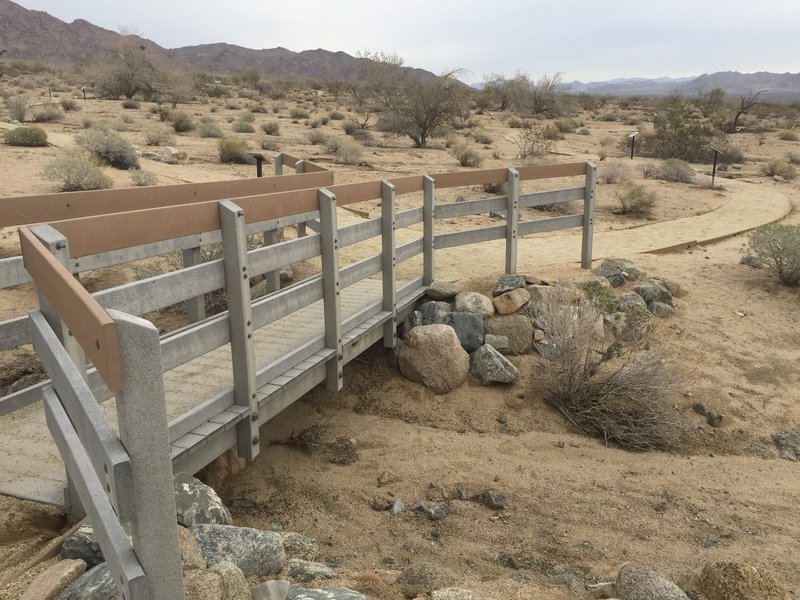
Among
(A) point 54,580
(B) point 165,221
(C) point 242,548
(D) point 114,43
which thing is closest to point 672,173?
(B) point 165,221

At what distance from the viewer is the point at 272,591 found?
265 centimetres

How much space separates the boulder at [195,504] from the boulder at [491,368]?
352 cm

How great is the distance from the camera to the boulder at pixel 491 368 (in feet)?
22.1

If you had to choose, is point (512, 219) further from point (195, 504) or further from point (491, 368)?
point (195, 504)

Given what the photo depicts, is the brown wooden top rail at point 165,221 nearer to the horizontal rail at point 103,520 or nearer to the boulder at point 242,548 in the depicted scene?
the horizontal rail at point 103,520

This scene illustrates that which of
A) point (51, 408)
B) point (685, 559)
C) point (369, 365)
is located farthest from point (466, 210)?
point (51, 408)

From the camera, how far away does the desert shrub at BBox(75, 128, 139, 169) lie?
14.7m

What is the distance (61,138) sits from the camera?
1836 centimetres

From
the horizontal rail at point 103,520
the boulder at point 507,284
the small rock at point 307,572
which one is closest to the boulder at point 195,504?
the small rock at point 307,572

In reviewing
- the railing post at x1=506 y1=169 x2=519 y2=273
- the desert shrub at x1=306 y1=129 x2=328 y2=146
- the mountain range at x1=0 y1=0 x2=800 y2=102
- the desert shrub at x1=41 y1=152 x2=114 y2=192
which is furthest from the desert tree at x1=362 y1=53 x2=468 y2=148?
the mountain range at x1=0 y1=0 x2=800 y2=102

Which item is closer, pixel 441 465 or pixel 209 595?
pixel 209 595

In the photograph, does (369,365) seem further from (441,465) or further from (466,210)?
(466,210)

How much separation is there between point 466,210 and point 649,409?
3054 millimetres

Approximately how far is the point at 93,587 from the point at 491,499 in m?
3.19
